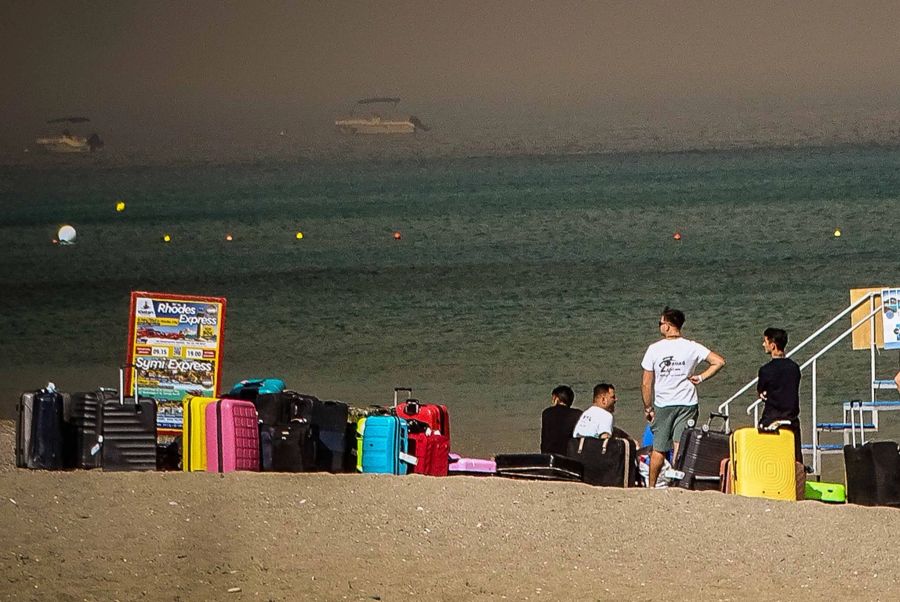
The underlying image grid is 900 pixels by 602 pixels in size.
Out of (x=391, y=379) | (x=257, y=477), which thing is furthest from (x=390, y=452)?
(x=391, y=379)

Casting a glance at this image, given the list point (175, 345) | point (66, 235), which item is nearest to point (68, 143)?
point (66, 235)

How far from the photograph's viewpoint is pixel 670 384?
7590 millimetres

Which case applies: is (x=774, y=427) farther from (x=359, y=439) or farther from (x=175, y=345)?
(x=175, y=345)

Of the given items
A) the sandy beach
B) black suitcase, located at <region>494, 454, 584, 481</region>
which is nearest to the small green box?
the sandy beach

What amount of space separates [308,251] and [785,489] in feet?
120

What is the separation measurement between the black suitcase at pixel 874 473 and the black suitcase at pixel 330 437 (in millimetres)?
2366

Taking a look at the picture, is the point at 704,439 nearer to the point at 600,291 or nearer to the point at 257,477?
the point at 257,477

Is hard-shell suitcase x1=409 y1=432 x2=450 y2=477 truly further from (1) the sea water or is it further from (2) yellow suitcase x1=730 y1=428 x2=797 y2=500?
(1) the sea water

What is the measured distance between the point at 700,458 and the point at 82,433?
296cm

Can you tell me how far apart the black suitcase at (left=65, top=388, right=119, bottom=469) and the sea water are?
4408mm

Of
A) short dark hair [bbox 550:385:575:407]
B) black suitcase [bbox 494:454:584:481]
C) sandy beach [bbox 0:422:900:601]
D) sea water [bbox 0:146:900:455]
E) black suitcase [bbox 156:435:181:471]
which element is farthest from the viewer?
sea water [bbox 0:146:900:455]

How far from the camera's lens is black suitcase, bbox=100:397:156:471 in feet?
24.4

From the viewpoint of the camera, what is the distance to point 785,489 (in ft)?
23.3

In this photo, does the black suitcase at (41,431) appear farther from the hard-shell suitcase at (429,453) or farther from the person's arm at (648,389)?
the person's arm at (648,389)
